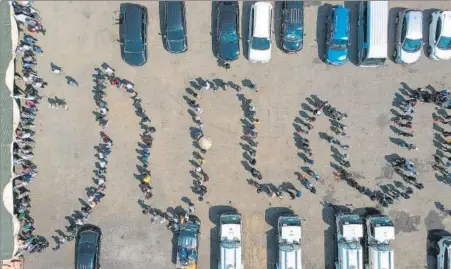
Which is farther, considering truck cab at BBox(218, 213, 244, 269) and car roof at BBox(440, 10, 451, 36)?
truck cab at BBox(218, 213, 244, 269)

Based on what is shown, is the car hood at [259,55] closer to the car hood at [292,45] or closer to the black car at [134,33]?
the car hood at [292,45]

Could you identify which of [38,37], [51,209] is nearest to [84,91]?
[38,37]

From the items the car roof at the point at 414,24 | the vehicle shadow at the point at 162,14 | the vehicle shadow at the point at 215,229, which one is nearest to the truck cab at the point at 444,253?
the car roof at the point at 414,24

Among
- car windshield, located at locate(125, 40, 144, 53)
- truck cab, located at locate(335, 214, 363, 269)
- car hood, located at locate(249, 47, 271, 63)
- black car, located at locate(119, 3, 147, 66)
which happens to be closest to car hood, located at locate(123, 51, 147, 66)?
black car, located at locate(119, 3, 147, 66)

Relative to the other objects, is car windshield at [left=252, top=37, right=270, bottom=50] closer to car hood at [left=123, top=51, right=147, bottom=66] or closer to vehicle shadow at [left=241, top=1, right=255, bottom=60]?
vehicle shadow at [left=241, top=1, right=255, bottom=60]

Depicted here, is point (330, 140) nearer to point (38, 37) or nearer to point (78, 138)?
point (78, 138)
